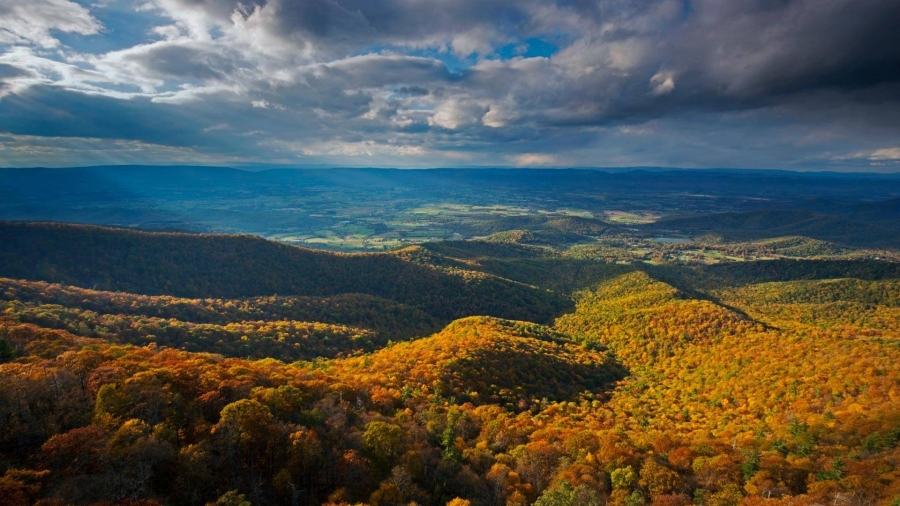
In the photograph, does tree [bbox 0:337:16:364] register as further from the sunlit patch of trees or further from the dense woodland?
the dense woodland

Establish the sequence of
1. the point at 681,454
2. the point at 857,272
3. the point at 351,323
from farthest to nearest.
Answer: the point at 857,272, the point at 351,323, the point at 681,454

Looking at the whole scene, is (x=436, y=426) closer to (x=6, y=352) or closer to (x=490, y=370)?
(x=490, y=370)

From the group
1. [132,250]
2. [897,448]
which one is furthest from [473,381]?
[132,250]

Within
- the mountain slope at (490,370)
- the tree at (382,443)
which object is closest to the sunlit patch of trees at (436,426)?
the tree at (382,443)

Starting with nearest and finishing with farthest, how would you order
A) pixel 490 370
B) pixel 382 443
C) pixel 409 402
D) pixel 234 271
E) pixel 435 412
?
pixel 382 443, pixel 435 412, pixel 409 402, pixel 490 370, pixel 234 271

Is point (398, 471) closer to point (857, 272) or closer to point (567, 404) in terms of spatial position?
point (567, 404)

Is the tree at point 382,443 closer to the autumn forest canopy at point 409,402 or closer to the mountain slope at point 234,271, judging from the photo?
the autumn forest canopy at point 409,402

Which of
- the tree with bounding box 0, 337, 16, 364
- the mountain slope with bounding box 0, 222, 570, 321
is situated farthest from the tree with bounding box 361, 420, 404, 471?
the mountain slope with bounding box 0, 222, 570, 321

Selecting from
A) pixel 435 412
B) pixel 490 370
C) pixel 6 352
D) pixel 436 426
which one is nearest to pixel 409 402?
pixel 435 412
